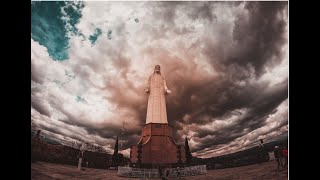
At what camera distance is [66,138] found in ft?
46.4

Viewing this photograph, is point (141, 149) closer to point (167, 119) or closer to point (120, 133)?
point (120, 133)

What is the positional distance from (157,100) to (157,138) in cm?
268

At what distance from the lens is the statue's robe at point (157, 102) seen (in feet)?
53.0

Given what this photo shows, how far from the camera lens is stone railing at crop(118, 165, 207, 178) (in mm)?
13016

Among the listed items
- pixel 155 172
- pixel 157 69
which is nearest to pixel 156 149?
pixel 155 172

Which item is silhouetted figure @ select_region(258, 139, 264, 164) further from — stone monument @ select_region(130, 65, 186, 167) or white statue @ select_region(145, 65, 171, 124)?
white statue @ select_region(145, 65, 171, 124)

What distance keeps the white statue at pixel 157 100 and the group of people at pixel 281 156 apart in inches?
271

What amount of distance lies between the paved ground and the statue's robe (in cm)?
445

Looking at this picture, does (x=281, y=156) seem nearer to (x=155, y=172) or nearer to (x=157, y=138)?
(x=155, y=172)

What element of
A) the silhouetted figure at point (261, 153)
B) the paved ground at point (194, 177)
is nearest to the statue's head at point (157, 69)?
the paved ground at point (194, 177)

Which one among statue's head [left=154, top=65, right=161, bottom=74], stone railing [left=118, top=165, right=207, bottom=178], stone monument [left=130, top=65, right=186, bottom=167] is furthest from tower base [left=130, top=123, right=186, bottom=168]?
statue's head [left=154, top=65, right=161, bottom=74]

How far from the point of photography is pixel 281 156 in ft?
40.2

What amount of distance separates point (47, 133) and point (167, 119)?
7456 mm

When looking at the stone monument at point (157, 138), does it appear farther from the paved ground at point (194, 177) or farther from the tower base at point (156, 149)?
the paved ground at point (194, 177)
